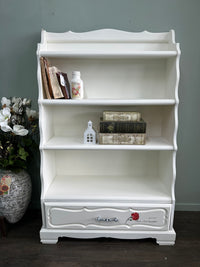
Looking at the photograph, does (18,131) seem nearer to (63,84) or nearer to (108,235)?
(63,84)

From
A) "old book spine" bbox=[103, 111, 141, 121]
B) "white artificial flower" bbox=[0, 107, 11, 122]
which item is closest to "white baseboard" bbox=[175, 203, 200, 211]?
"old book spine" bbox=[103, 111, 141, 121]

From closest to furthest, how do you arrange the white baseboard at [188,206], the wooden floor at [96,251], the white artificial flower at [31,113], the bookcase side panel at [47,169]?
1. the wooden floor at [96,251]
2. the bookcase side panel at [47,169]
3. the white artificial flower at [31,113]
4. the white baseboard at [188,206]

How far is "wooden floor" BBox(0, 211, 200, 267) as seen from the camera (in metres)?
1.12

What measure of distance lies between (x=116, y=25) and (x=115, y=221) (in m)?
1.47

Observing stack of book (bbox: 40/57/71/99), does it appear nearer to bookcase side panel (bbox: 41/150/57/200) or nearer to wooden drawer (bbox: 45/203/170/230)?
bookcase side panel (bbox: 41/150/57/200)

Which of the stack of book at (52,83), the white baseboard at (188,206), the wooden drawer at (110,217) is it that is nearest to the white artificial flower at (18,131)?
the stack of book at (52,83)

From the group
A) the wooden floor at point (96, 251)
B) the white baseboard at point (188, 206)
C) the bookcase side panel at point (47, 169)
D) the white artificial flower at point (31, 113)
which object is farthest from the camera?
the white baseboard at point (188, 206)

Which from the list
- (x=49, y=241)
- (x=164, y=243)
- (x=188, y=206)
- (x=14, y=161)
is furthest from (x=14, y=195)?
(x=188, y=206)

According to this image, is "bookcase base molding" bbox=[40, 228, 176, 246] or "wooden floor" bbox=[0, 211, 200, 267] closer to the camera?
"wooden floor" bbox=[0, 211, 200, 267]

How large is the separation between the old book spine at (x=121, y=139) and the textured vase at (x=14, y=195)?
0.70 meters

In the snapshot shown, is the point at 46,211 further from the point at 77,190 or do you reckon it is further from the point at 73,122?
the point at 73,122

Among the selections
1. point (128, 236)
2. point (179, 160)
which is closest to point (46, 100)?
point (128, 236)

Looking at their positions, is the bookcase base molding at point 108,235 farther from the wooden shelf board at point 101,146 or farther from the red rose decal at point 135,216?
the wooden shelf board at point 101,146

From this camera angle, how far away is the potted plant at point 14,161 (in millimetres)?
1273
